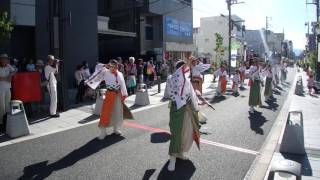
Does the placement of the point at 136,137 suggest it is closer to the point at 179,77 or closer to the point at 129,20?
the point at 179,77

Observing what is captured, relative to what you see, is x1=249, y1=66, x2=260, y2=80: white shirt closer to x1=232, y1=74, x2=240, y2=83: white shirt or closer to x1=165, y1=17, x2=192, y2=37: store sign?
x1=232, y1=74, x2=240, y2=83: white shirt

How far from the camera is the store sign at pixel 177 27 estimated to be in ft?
123

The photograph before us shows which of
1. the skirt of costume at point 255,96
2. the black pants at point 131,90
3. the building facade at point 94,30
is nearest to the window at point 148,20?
the building facade at point 94,30

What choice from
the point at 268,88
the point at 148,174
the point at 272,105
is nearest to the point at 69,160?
the point at 148,174

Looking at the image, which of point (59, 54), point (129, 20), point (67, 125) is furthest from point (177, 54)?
point (67, 125)

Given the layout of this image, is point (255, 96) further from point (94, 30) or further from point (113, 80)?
point (94, 30)

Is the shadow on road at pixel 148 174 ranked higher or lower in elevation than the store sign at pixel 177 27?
lower

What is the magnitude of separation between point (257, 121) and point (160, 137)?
393cm

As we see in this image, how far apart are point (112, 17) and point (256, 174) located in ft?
102

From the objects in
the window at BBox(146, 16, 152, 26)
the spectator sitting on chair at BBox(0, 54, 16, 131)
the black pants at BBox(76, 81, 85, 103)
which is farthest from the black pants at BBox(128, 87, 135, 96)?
the window at BBox(146, 16, 152, 26)

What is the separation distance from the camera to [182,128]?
6.63 metres

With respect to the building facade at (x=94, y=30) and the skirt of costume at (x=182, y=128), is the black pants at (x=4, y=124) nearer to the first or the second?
the building facade at (x=94, y=30)

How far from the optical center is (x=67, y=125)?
1088 centimetres

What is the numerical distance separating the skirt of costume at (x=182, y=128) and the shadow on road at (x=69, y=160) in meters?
1.90
